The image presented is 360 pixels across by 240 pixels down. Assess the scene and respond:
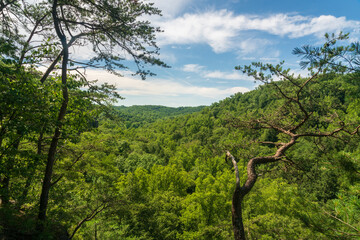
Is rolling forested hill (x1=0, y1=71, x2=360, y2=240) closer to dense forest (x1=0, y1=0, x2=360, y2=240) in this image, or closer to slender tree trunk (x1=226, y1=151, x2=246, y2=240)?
dense forest (x1=0, y1=0, x2=360, y2=240)

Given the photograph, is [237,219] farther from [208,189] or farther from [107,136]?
[208,189]

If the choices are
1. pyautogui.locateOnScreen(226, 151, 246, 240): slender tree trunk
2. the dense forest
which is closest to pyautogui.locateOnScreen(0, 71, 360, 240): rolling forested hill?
the dense forest

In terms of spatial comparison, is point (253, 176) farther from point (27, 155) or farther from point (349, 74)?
point (27, 155)

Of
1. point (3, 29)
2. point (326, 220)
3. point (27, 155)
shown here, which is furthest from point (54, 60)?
point (326, 220)

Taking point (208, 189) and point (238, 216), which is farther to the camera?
point (208, 189)

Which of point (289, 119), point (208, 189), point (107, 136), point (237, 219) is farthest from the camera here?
point (208, 189)

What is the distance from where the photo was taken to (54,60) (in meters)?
5.90

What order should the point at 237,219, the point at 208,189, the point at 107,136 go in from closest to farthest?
the point at 237,219
the point at 107,136
the point at 208,189

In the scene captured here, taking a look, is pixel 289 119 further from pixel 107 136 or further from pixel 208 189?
pixel 208 189

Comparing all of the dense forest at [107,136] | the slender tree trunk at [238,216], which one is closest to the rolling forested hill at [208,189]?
the dense forest at [107,136]

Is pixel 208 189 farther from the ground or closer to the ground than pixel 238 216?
closer to the ground

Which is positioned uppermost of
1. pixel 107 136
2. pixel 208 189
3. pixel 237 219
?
pixel 107 136

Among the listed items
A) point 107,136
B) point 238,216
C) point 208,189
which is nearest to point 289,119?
point 238,216

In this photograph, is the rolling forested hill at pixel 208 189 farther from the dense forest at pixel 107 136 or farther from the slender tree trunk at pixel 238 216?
the slender tree trunk at pixel 238 216
